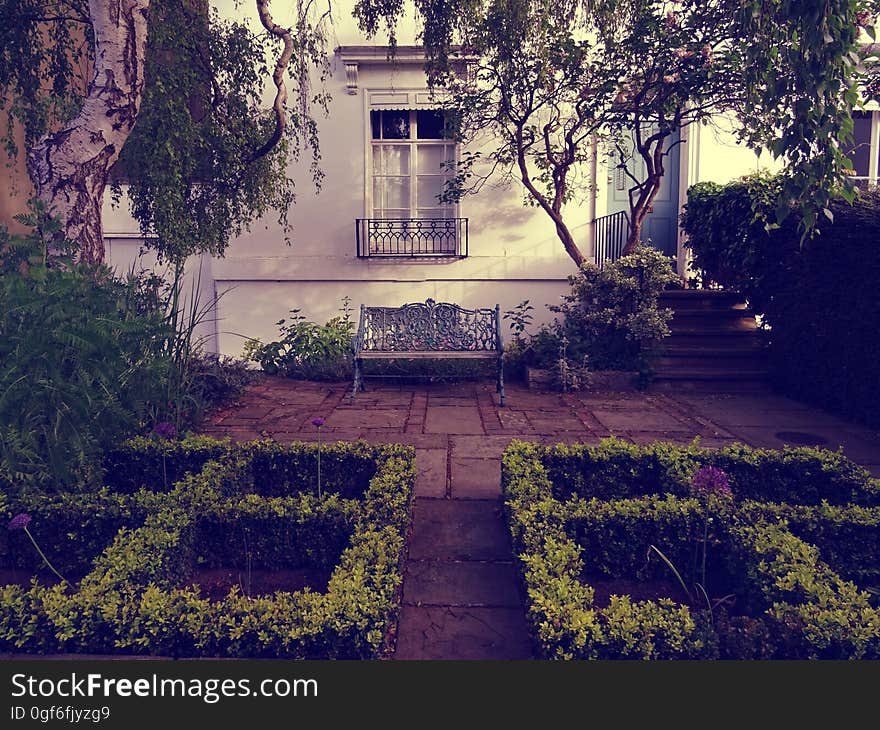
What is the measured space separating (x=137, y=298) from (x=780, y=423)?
210 inches

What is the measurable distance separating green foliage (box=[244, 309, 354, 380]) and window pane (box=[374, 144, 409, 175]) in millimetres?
2809

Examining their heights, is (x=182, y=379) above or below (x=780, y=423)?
above

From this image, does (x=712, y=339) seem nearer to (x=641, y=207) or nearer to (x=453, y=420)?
(x=641, y=207)

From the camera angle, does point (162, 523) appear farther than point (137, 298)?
No

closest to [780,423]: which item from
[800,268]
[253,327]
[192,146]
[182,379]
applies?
[800,268]

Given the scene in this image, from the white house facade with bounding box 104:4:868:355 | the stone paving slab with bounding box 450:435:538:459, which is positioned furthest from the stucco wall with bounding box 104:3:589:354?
the stone paving slab with bounding box 450:435:538:459

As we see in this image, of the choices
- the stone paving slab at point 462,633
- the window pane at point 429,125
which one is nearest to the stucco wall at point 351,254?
the window pane at point 429,125

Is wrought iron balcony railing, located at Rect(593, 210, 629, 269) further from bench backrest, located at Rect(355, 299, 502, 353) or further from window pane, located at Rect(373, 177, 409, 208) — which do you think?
bench backrest, located at Rect(355, 299, 502, 353)

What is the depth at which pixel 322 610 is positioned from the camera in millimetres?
2238

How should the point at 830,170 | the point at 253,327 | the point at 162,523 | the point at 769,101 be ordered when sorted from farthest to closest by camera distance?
the point at 253,327, the point at 769,101, the point at 830,170, the point at 162,523

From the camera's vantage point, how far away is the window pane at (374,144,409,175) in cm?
994

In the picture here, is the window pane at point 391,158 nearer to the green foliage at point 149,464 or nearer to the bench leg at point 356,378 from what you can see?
the bench leg at point 356,378

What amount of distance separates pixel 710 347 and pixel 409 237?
14.4 ft

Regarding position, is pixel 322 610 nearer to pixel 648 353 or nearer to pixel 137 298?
pixel 137 298
